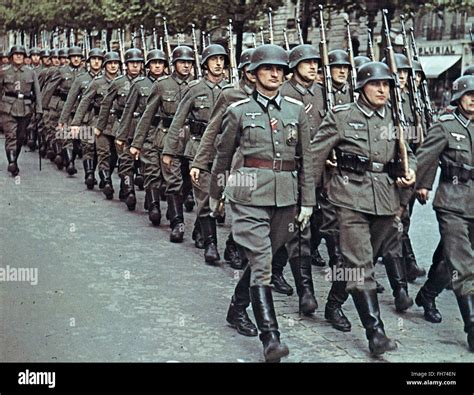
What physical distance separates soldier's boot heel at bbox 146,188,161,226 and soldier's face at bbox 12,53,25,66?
4.73 metres

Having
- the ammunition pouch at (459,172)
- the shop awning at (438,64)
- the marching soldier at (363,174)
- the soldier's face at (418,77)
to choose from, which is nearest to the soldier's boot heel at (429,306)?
the marching soldier at (363,174)

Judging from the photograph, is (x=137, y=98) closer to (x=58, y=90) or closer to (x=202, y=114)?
(x=202, y=114)

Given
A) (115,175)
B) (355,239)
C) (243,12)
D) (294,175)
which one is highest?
(243,12)

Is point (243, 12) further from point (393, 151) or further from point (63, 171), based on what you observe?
point (393, 151)

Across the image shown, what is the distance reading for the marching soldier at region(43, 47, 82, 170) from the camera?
1750cm

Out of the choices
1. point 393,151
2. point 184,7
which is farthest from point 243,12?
point 393,151

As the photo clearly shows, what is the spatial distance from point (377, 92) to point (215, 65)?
11.1ft

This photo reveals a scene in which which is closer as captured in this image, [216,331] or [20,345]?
[20,345]

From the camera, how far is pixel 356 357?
6445 mm

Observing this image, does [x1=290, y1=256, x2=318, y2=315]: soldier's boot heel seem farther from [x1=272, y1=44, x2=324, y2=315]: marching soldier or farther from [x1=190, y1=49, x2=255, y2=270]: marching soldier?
[x1=190, y1=49, x2=255, y2=270]: marching soldier

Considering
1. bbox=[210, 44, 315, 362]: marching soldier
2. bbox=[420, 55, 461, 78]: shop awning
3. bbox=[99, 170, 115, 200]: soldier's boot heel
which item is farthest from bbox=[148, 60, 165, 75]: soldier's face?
bbox=[420, 55, 461, 78]: shop awning

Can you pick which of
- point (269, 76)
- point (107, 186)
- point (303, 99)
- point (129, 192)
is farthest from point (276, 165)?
point (107, 186)

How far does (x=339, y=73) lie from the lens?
30.5 feet

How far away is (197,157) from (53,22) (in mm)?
19205
